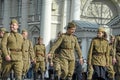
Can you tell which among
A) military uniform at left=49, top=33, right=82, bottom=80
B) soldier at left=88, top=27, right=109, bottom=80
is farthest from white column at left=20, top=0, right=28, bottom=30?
military uniform at left=49, top=33, right=82, bottom=80

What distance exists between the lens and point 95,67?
1520 centimetres

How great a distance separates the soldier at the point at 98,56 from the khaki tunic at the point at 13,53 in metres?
2.33

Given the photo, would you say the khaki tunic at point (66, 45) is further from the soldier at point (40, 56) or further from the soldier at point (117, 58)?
the soldier at point (40, 56)

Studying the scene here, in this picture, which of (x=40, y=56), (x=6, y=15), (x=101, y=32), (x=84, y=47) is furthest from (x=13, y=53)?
(x=6, y=15)

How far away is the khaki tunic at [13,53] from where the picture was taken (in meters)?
13.5

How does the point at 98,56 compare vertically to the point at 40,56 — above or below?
above

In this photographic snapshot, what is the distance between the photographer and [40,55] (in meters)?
23.1

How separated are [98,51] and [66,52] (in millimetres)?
1069

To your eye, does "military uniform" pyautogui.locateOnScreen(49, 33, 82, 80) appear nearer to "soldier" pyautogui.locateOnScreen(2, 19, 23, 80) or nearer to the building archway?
"soldier" pyautogui.locateOnScreen(2, 19, 23, 80)

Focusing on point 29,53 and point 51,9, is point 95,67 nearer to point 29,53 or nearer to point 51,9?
point 29,53

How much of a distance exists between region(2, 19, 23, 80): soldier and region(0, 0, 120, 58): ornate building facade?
21.6 m

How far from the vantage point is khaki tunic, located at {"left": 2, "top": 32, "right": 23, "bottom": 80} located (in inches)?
533

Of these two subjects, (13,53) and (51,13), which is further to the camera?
(51,13)

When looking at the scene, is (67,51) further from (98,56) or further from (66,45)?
(98,56)
